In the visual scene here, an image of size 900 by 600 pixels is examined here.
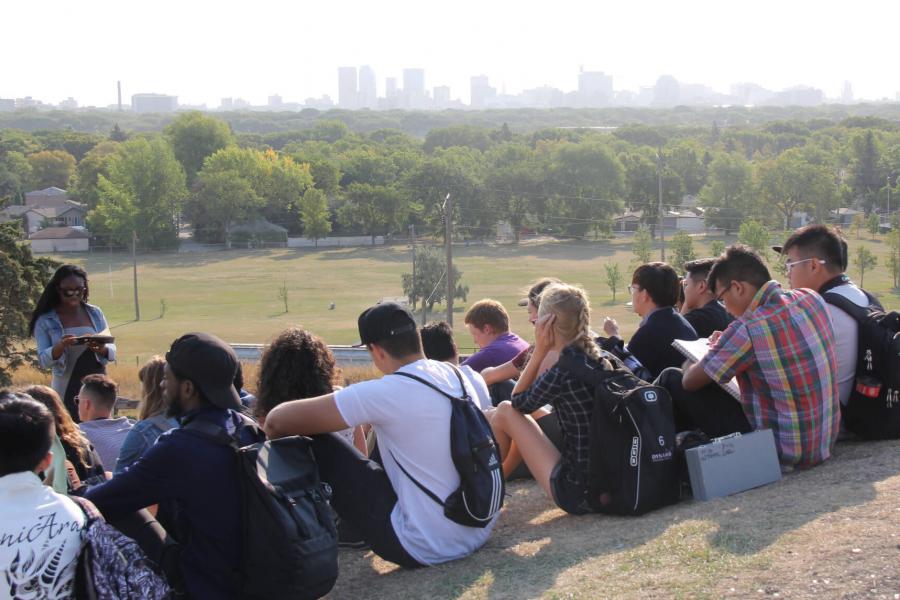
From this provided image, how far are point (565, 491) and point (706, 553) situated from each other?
0.91 metres

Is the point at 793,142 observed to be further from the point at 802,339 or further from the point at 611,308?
the point at 802,339

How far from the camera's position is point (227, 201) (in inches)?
3364

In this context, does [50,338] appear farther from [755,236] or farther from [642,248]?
[755,236]

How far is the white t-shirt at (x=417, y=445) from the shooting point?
407 centimetres

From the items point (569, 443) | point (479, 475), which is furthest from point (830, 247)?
point (479, 475)

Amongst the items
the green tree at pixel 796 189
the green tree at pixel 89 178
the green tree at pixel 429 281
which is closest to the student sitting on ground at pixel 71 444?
the green tree at pixel 429 281

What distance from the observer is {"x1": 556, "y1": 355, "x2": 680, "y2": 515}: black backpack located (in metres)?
4.57

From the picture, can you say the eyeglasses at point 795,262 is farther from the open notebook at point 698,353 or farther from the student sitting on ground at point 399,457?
the student sitting on ground at point 399,457

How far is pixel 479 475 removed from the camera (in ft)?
13.8

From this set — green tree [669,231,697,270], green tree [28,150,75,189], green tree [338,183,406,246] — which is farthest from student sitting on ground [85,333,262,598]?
green tree [28,150,75,189]

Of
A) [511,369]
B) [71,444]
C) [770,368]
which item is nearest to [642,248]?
[511,369]

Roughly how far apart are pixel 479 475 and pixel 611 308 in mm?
48017

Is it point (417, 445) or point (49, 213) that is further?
point (49, 213)

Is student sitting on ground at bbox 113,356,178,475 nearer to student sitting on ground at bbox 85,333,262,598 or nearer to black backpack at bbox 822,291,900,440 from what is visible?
student sitting on ground at bbox 85,333,262,598
